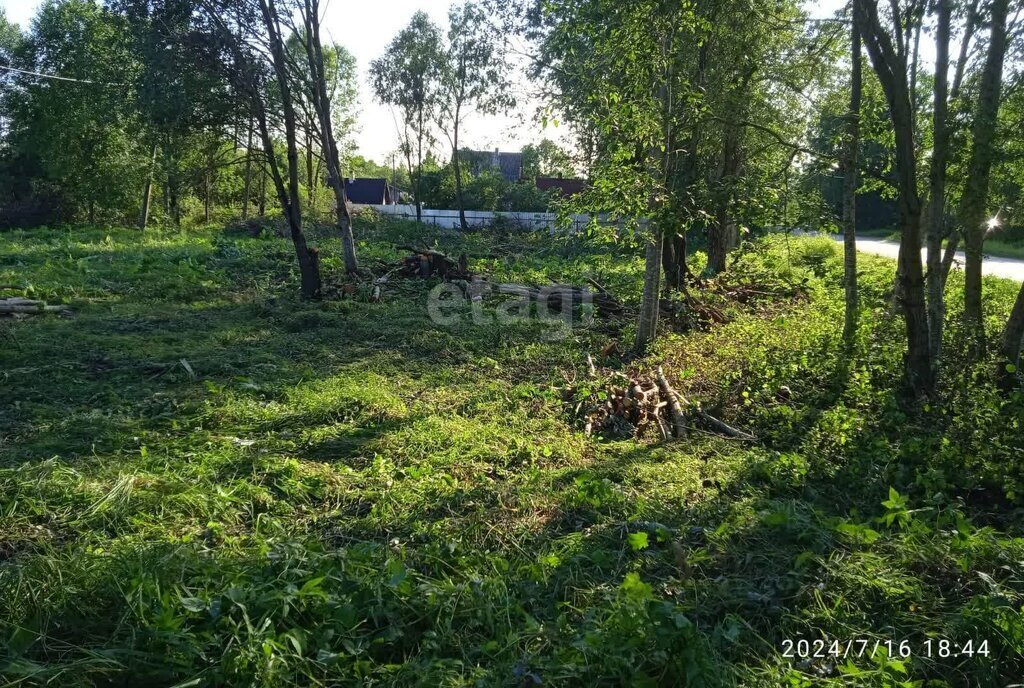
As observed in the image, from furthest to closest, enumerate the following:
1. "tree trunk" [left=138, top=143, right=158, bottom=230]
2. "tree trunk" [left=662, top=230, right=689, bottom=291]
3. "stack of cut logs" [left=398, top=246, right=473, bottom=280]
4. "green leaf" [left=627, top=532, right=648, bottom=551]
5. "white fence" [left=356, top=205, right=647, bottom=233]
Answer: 1. "white fence" [left=356, top=205, right=647, bottom=233]
2. "tree trunk" [left=138, top=143, right=158, bottom=230]
3. "stack of cut logs" [left=398, top=246, right=473, bottom=280]
4. "tree trunk" [left=662, top=230, right=689, bottom=291]
5. "green leaf" [left=627, top=532, right=648, bottom=551]

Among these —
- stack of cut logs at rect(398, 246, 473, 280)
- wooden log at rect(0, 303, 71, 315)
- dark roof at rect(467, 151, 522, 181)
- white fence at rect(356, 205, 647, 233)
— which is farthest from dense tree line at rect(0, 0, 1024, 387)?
dark roof at rect(467, 151, 522, 181)

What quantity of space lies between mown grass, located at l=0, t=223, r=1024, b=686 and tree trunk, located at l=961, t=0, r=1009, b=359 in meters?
0.99

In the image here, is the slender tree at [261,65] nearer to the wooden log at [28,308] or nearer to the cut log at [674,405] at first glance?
the wooden log at [28,308]

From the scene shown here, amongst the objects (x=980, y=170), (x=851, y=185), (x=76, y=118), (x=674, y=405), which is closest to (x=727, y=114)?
(x=851, y=185)

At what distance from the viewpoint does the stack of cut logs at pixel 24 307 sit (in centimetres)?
994

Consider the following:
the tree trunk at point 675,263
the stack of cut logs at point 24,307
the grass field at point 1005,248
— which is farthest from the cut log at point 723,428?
the grass field at point 1005,248

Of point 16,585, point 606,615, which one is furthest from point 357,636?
point 16,585

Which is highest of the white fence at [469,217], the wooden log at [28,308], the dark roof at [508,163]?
the dark roof at [508,163]

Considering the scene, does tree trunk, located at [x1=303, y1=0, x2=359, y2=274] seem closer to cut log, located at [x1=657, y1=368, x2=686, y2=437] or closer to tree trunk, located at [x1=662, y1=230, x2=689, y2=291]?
tree trunk, located at [x1=662, y1=230, x2=689, y2=291]

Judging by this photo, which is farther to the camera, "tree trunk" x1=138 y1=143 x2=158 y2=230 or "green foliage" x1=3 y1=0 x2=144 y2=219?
"tree trunk" x1=138 y1=143 x2=158 y2=230

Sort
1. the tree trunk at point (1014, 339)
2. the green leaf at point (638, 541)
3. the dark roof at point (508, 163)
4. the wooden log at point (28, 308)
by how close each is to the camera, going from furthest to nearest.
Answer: the dark roof at point (508, 163)
the wooden log at point (28, 308)
the tree trunk at point (1014, 339)
the green leaf at point (638, 541)

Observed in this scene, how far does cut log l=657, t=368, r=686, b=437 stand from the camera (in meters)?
6.46

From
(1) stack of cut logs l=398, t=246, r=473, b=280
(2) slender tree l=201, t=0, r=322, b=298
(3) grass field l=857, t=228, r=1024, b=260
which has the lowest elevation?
(1) stack of cut logs l=398, t=246, r=473, b=280

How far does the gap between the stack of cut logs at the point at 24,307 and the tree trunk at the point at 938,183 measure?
40.1ft
